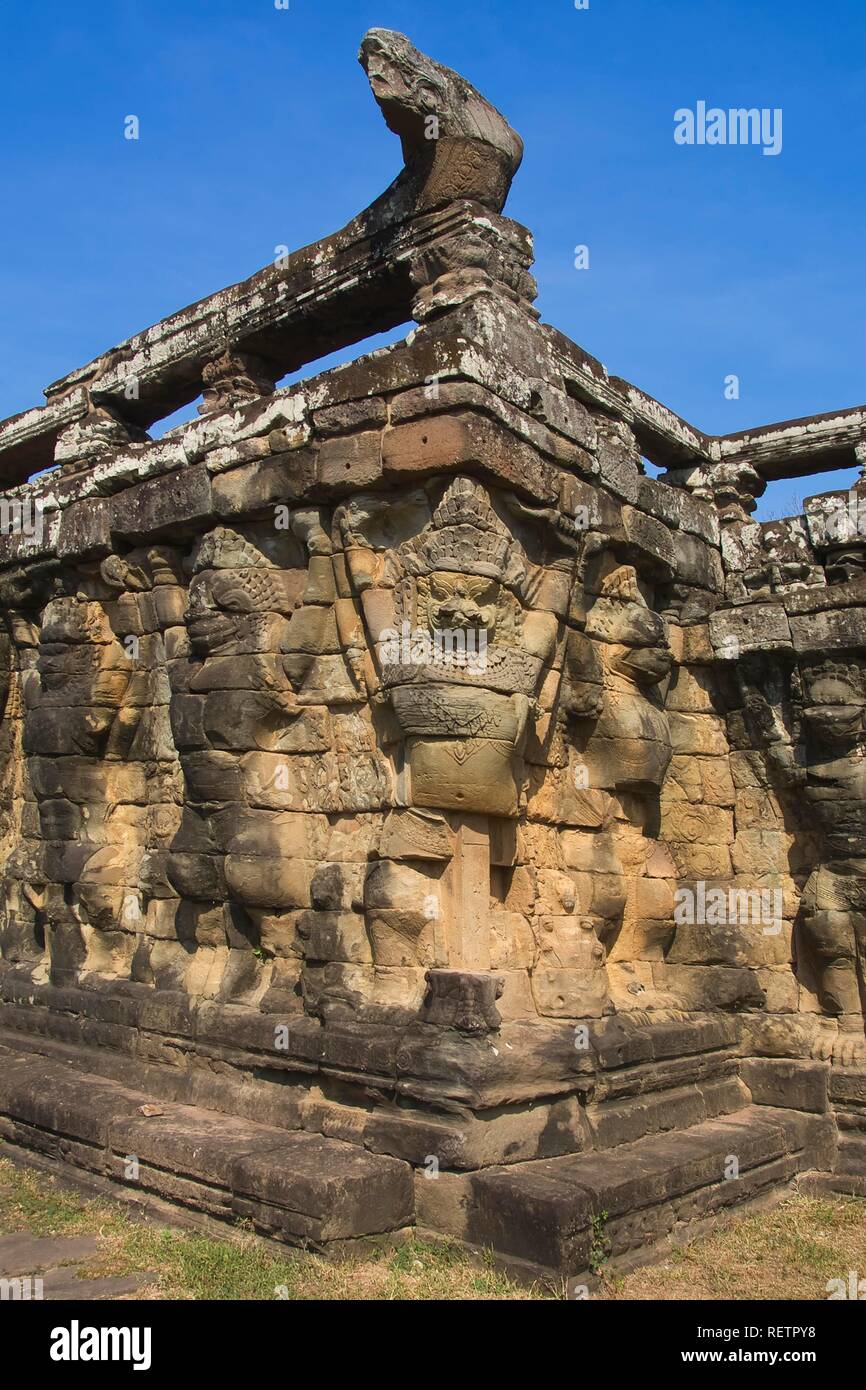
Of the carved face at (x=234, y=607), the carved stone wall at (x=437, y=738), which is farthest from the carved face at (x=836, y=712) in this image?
the carved face at (x=234, y=607)

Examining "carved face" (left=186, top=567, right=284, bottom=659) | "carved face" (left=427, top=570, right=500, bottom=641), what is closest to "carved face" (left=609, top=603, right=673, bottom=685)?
"carved face" (left=427, top=570, right=500, bottom=641)

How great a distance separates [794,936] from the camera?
896 cm

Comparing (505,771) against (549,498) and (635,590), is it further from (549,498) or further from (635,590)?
(635,590)

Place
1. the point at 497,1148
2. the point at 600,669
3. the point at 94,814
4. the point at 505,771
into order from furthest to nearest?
1. the point at 94,814
2. the point at 600,669
3. the point at 505,771
4. the point at 497,1148

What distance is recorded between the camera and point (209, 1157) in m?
6.86

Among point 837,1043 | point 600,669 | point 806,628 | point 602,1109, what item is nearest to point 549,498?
point 600,669

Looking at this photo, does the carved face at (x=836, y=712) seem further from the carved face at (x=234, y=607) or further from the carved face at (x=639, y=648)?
the carved face at (x=234, y=607)

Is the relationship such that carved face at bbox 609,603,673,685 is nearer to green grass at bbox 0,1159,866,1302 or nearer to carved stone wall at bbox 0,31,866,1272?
carved stone wall at bbox 0,31,866,1272

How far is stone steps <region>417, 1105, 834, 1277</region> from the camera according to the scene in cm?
593

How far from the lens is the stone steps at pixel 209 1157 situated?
6207 mm

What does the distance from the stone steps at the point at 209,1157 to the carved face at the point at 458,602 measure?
3121 mm

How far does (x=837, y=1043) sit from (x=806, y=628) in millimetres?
3074

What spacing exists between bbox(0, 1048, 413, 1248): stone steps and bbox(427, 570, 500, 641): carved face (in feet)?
10.2

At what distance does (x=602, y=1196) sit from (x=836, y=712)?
4010 mm
